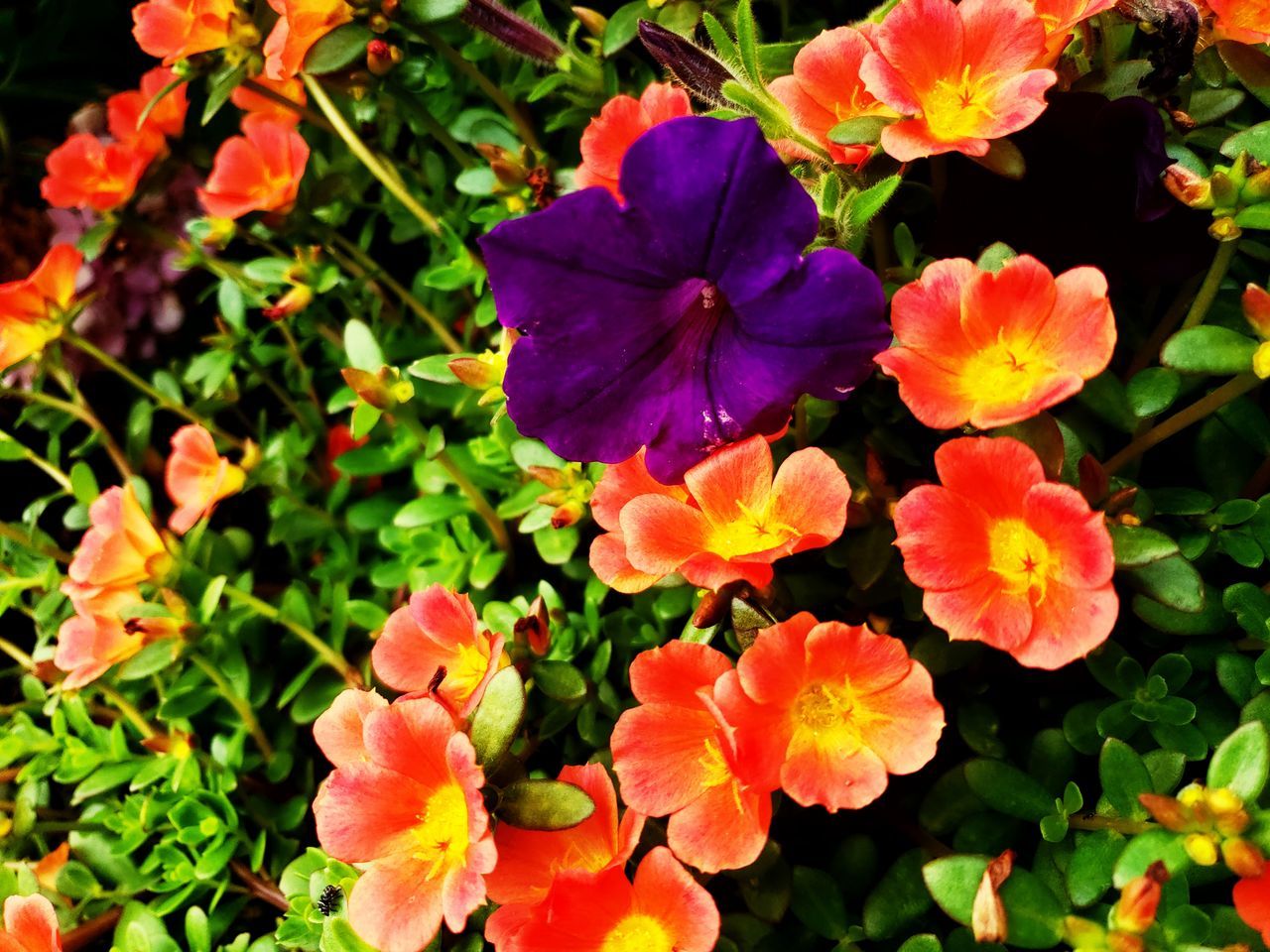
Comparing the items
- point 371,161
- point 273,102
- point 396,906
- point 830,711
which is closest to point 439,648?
point 396,906

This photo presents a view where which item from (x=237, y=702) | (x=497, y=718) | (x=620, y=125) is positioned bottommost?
(x=237, y=702)

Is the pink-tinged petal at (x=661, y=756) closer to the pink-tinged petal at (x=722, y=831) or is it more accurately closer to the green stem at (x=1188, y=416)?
the pink-tinged petal at (x=722, y=831)

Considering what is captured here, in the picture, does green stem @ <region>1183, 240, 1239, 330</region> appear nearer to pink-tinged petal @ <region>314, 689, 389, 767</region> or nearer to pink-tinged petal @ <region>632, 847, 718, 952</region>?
pink-tinged petal @ <region>632, 847, 718, 952</region>

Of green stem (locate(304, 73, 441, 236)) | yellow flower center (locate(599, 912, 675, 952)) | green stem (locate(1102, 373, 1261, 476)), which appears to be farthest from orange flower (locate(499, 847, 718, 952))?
green stem (locate(304, 73, 441, 236))

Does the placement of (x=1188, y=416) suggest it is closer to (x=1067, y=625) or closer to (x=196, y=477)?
(x=1067, y=625)

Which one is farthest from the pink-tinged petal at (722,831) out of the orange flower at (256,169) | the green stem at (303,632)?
the orange flower at (256,169)

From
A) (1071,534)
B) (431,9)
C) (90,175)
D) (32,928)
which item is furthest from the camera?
(90,175)

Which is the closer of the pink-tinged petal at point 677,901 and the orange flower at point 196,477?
the pink-tinged petal at point 677,901
